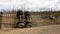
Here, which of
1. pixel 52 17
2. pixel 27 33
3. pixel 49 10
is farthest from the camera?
pixel 49 10

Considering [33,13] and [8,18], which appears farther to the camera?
[33,13]

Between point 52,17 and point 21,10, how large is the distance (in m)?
4.58

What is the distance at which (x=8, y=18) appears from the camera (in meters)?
18.3

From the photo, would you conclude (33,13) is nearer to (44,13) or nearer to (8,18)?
(44,13)

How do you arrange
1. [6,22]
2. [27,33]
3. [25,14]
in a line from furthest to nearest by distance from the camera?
1. [25,14]
2. [6,22]
3. [27,33]

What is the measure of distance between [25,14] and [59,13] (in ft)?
23.4

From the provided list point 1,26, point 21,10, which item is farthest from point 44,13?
point 1,26

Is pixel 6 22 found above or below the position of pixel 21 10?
below

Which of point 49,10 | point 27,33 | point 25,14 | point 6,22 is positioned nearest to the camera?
point 27,33

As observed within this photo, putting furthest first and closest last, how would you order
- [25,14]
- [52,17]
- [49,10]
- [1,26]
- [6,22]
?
[49,10] < [52,17] < [25,14] < [6,22] < [1,26]

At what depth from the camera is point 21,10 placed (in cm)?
1867

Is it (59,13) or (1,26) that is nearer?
(1,26)

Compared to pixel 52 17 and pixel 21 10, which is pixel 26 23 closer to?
pixel 21 10

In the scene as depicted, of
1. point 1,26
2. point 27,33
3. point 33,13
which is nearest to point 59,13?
point 33,13
